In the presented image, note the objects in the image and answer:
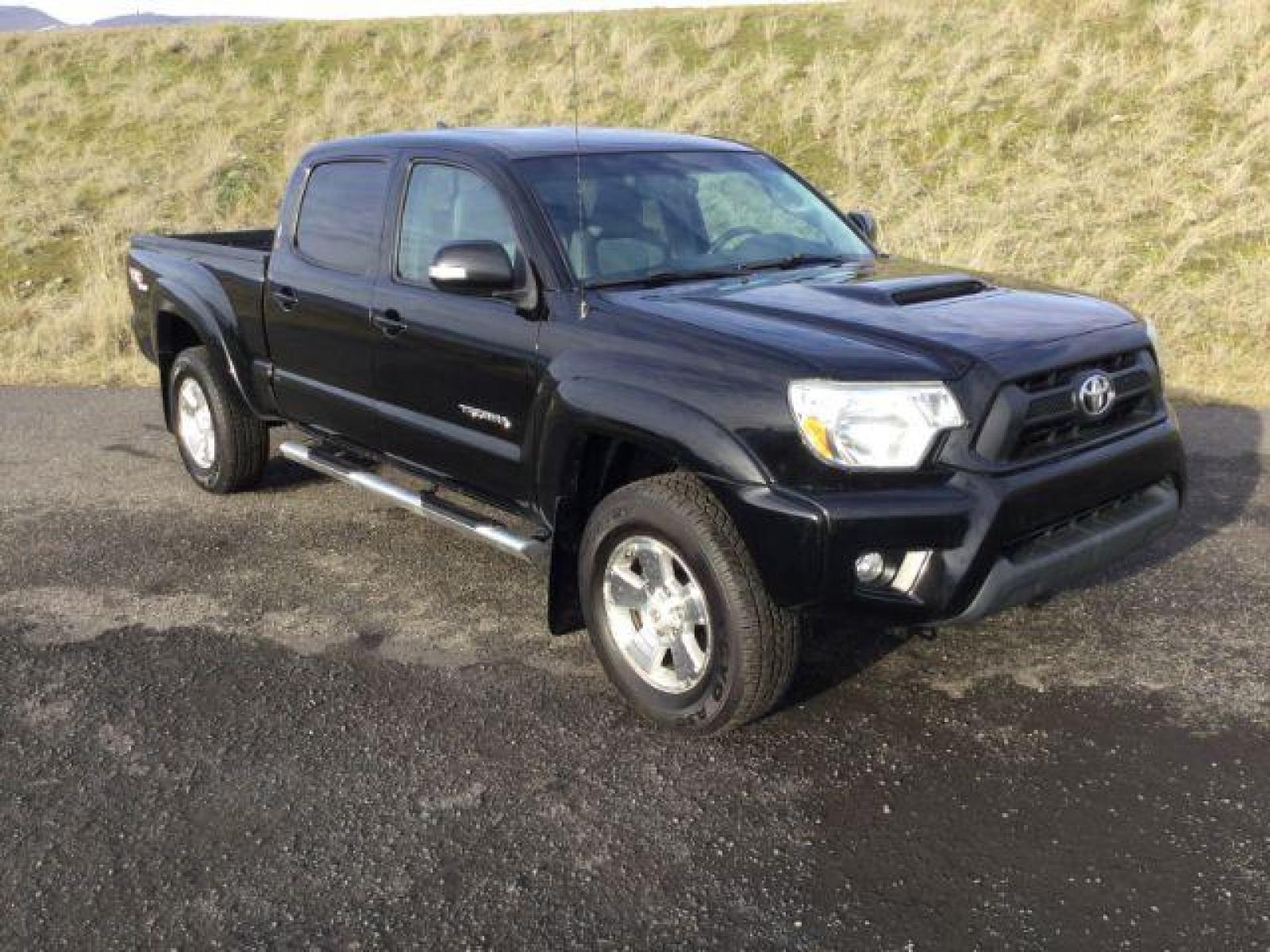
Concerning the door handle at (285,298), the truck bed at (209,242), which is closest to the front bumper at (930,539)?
the door handle at (285,298)

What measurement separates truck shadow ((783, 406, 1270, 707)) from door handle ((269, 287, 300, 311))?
2.70m

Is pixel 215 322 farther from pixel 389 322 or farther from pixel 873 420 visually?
pixel 873 420

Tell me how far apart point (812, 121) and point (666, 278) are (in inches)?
534

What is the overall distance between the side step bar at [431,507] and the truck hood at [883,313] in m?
0.94

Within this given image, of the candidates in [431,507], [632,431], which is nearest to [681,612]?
[632,431]

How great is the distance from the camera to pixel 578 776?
3.57 m

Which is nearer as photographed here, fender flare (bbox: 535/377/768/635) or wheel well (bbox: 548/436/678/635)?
fender flare (bbox: 535/377/768/635)

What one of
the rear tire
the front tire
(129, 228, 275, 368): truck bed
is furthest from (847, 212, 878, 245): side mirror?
the rear tire

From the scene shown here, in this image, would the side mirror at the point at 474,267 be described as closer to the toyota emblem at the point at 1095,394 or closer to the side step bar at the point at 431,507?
the side step bar at the point at 431,507

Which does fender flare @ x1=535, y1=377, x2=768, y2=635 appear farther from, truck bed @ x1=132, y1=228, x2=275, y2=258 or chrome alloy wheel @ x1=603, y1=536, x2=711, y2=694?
truck bed @ x1=132, y1=228, x2=275, y2=258

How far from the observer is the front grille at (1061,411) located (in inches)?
135

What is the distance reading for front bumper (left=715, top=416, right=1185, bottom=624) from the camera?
3.29 meters

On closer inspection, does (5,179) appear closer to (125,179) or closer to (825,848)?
(125,179)

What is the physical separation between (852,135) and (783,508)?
13830 mm
